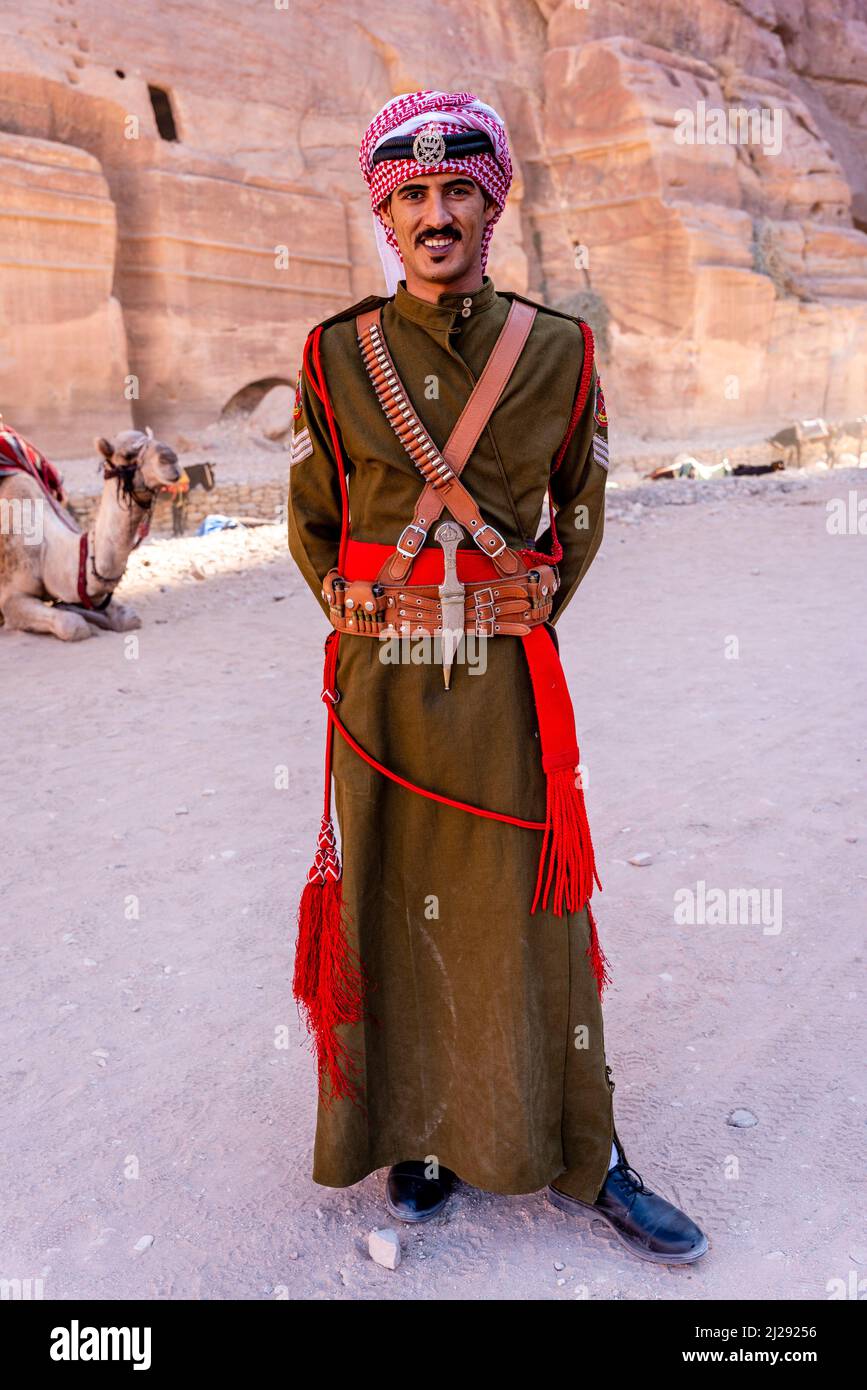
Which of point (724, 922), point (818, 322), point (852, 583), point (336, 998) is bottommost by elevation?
point (724, 922)

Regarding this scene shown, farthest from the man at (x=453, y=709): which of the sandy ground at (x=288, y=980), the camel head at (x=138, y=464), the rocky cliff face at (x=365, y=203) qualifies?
the rocky cliff face at (x=365, y=203)

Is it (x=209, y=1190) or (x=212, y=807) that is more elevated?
(x=212, y=807)

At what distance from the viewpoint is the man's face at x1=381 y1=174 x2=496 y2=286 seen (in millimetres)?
1929

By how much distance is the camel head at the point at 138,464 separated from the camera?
6.74 meters

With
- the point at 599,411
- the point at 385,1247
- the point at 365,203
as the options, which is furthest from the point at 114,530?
the point at 365,203

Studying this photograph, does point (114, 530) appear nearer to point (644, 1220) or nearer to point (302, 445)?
point (302, 445)

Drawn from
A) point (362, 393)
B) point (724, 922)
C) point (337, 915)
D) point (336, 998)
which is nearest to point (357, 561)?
point (362, 393)

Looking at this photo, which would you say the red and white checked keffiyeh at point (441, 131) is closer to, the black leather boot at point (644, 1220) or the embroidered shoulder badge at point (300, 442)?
the embroidered shoulder badge at point (300, 442)

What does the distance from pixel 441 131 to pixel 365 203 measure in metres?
19.5

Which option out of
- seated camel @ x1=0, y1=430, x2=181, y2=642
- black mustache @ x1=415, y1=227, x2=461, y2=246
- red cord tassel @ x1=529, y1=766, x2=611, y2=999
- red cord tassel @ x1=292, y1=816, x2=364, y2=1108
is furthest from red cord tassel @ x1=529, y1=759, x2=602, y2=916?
seated camel @ x1=0, y1=430, x2=181, y2=642

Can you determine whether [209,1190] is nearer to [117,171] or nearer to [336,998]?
[336,998]

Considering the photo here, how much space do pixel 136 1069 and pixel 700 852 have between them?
208 cm

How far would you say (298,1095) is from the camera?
281 cm

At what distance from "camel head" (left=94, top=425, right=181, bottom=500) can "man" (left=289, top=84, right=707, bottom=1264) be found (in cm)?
481
